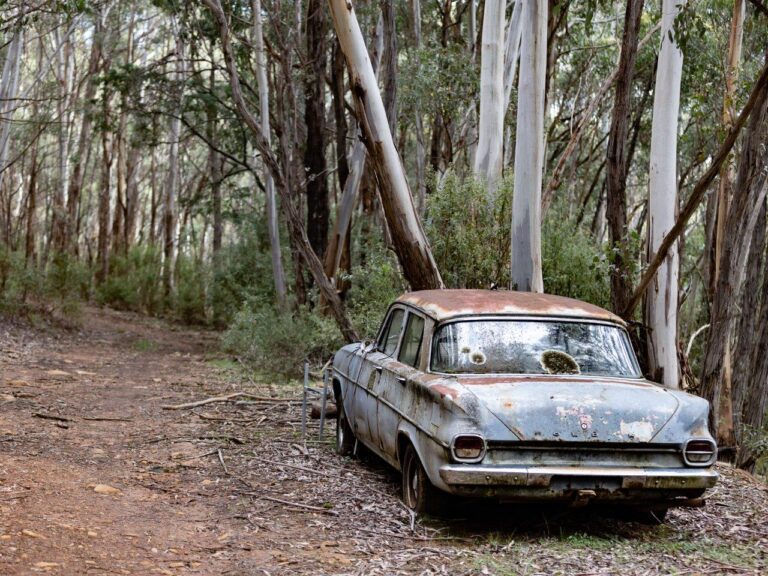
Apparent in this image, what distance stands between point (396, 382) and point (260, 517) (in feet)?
4.38

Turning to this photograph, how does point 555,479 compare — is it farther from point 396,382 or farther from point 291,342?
point 291,342

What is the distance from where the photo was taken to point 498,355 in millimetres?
6562

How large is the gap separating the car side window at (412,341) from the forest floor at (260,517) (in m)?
1.02

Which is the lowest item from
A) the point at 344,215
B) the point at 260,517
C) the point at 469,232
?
the point at 260,517

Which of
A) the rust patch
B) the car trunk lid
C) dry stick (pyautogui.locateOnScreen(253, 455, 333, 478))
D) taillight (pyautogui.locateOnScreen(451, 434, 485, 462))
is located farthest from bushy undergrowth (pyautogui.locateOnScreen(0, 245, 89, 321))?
taillight (pyautogui.locateOnScreen(451, 434, 485, 462))

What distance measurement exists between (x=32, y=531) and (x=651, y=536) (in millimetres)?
3799

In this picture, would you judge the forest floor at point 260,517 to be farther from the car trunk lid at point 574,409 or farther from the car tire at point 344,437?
the car trunk lid at point 574,409

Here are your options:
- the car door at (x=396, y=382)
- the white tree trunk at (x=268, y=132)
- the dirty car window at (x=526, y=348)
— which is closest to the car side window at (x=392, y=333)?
the car door at (x=396, y=382)

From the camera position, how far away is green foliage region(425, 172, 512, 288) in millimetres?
11656

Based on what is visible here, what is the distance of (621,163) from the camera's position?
10359 mm

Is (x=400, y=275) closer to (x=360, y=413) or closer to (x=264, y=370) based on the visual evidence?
(x=264, y=370)

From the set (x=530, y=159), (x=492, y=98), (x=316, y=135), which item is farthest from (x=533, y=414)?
(x=316, y=135)

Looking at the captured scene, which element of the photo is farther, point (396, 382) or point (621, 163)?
point (621, 163)

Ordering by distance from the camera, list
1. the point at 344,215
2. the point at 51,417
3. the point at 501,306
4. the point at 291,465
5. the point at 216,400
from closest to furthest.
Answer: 1. the point at 501,306
2. the point at 291,465
3. the point at 51,417
4. the point at 216,400
5. the point at 344,215
